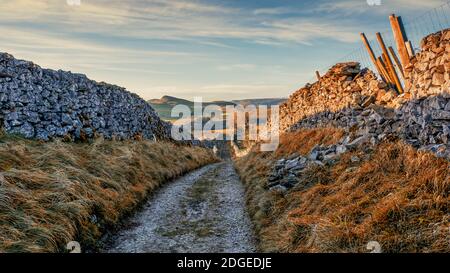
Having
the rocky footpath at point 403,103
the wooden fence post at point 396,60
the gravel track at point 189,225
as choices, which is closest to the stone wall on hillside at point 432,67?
the rocky footpath at point 403,103

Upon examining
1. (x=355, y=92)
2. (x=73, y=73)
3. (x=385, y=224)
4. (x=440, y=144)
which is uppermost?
(x=73, y=73)

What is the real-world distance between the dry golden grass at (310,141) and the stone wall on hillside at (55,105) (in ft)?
34.5

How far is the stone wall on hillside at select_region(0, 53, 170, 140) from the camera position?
1477 centimetres

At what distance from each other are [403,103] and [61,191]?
1105cm

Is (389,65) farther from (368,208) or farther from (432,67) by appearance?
(368,208)

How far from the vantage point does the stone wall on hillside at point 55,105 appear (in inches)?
581

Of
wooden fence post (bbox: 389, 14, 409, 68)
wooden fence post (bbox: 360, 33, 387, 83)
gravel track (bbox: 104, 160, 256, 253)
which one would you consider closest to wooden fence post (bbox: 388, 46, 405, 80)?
wooden fence post (bbox: 389, 14, 409, 68)

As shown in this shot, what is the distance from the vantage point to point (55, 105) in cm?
1678

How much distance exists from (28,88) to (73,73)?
5.52 m

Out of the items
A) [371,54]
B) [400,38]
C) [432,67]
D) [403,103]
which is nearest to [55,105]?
[371,54]
